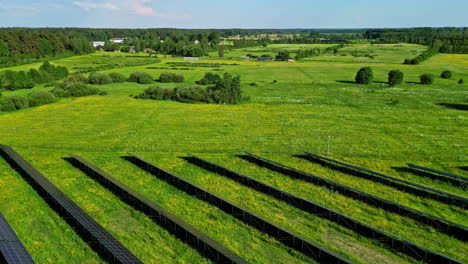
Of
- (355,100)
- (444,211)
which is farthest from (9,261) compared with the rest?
(355,100)

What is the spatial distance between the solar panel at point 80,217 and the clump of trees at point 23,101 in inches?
1243

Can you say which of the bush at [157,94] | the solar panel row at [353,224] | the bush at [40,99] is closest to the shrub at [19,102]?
the bush at [40,99]

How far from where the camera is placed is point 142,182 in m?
25.2

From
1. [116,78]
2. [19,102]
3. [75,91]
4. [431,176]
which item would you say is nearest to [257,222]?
[431,176]

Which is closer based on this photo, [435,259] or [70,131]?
[435,259]

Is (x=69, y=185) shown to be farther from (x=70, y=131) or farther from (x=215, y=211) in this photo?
(x=70, y=131)

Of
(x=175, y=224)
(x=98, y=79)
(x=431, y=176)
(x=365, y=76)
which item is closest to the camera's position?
(x=175, y=224)

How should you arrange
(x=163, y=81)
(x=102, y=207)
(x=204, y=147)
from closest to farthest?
(x=102, y=207) < (x=204, y=147) < (x=163, y=81)

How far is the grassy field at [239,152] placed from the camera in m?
17.8

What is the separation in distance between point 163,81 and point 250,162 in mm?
62082

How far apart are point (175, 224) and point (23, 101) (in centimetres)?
5025

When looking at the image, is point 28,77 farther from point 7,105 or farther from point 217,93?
point 217,93

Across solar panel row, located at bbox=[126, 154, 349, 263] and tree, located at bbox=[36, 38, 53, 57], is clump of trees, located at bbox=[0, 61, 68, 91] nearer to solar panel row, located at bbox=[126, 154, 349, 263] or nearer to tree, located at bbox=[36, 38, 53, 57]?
tree, located at bbox=[36, 38, 53, 57]

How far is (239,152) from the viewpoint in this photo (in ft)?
105
